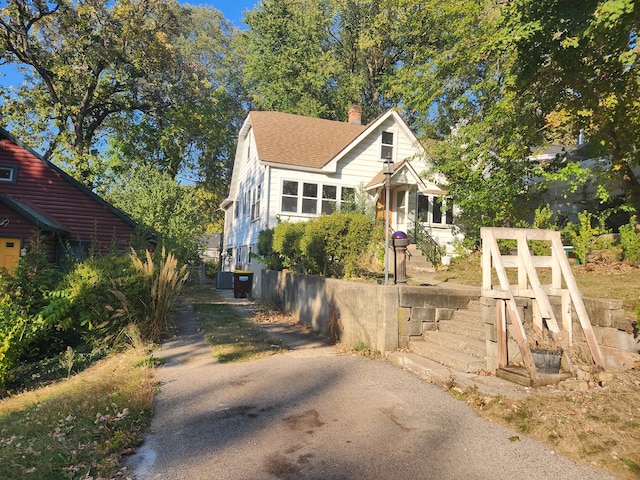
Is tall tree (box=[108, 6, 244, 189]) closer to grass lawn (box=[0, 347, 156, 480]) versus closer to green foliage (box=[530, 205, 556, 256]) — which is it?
green foliage (box=[530, 205, 556, 256])

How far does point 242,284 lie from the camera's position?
1991cm

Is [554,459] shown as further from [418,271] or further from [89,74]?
[89,74]

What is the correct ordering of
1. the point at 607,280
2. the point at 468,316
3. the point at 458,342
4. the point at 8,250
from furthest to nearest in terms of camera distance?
the point at 8,250 < the point at 607,280 < the point at 468,316 < the point at 458,342

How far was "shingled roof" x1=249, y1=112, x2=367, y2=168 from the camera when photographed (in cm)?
1895

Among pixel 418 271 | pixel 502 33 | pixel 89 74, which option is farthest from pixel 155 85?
pixel 502 33

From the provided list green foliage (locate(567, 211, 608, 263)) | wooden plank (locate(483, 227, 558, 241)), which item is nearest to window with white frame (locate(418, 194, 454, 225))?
green foliage (locate(567, 211, 608, 263))

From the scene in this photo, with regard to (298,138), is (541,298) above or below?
below

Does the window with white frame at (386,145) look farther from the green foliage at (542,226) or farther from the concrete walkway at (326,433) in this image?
the concrete walkway at (326,433)

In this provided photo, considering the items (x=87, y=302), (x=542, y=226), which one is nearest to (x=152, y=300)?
(x=87, y=302)

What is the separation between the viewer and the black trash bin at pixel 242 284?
19.8 m

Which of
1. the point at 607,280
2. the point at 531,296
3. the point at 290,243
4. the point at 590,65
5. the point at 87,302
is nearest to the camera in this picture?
the point at 531,296

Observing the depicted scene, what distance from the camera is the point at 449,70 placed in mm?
16531

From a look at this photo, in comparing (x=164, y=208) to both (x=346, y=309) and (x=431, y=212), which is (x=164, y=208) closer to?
(x=431, y=212)

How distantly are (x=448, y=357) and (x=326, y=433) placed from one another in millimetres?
2714
